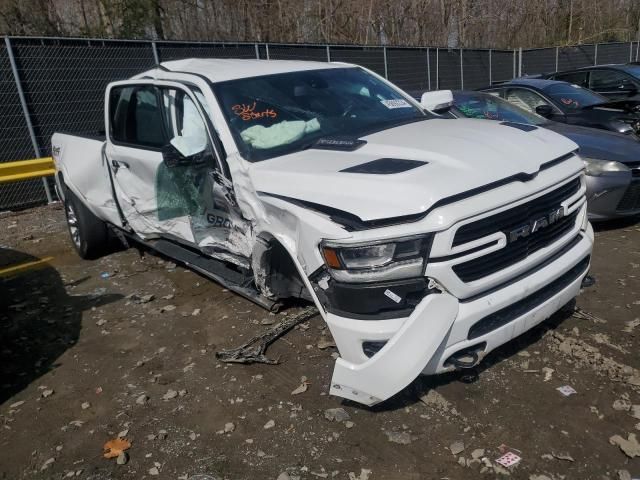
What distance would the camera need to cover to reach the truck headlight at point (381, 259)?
2455 mm

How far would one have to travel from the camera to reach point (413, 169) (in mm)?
2688

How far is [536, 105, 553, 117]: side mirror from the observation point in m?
6.97

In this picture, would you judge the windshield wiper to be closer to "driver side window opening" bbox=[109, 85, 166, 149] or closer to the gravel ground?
the gravel ground

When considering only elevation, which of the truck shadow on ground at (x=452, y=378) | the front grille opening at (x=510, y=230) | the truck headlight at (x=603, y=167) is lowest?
the truck shadow on ground at (x=452, y=378)

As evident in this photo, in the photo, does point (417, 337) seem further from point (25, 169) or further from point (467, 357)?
point (25, 169)

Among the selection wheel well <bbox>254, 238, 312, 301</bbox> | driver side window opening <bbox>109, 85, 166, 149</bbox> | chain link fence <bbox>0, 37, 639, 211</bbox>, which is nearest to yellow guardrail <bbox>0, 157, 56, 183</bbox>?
chain link fence <bbox>0, 37, 639, 211</bbox>

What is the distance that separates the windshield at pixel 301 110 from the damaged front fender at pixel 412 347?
1.44 m

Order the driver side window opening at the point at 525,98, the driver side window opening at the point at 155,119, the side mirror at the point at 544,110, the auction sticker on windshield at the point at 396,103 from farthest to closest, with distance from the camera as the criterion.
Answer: the driver side window opening at the point at 525,98 < the side mirror at the point at 544,110 < the auction sticker on windshield at the point at 396,103 < the driver side window opening at the point at 155,119

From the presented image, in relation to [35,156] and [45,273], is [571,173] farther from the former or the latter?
[35,156]

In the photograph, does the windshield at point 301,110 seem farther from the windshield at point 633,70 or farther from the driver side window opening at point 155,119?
the windshield at point 633,70

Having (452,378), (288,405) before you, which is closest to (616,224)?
(452,378)

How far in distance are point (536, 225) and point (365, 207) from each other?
0.96 meters

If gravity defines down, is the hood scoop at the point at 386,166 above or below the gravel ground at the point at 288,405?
above

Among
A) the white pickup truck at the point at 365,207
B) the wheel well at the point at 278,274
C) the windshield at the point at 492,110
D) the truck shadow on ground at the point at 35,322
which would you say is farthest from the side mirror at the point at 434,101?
the truck shadow on ground at the point at 35,322
